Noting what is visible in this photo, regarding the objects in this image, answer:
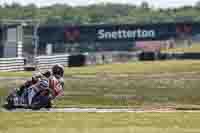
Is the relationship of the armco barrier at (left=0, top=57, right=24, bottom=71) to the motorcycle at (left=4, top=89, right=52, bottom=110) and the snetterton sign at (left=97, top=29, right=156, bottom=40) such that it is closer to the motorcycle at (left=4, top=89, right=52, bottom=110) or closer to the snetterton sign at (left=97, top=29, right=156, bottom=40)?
the motorcycle at (left=4, top=89, right=52, bottom=110)

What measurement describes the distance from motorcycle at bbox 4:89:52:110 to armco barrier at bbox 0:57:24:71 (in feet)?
88.1

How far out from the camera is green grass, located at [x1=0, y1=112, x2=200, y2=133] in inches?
535

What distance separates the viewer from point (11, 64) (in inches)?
1844

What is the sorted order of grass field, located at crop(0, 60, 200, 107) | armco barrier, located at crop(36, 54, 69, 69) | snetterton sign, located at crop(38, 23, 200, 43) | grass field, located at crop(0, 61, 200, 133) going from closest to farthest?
grass field, located at crop(0, 61, 200, 133) → grass field, located at crop(0, 60, 200, 107) → armco barrier, located at crop(36, 54, 69, 69) → snetterton sign, located at crop(38, 23, 200, 43)

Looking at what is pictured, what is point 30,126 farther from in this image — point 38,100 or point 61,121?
point 38,100

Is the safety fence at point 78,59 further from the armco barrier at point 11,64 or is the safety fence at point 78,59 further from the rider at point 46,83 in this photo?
the rider at point 46,83

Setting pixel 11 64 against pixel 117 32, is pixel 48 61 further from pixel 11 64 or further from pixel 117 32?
pixel 117 32

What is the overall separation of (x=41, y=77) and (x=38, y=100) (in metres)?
0.59

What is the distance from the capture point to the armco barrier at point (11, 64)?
46206mm

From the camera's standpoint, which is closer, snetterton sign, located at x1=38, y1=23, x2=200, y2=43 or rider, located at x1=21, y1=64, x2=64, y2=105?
rider, located at x1=21, y1=64, x2=64, y2=105

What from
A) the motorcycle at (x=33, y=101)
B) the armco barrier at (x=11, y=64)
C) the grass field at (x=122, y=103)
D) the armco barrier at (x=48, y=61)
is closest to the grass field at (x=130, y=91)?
the grass field at (x=122, y=103)

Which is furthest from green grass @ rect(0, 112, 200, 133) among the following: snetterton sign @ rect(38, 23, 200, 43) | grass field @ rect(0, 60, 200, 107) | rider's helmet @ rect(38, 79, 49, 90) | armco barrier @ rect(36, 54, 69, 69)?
snetterton sign @ rect(38, 23, 200, 43)

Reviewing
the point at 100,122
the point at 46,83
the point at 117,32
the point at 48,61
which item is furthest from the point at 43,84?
the point at 117,32

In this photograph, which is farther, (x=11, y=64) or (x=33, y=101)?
(x=11, y=64)
